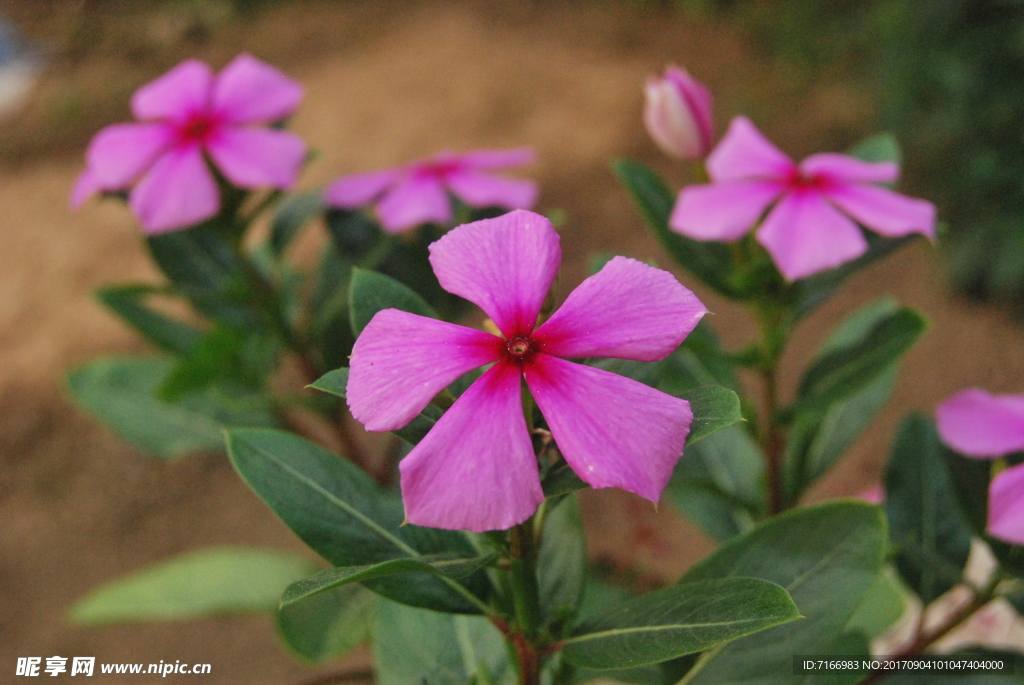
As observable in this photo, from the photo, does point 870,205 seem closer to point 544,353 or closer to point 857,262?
point 857,262

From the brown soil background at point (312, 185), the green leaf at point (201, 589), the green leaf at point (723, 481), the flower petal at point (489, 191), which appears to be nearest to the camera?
the flower petal at point (489, 191)

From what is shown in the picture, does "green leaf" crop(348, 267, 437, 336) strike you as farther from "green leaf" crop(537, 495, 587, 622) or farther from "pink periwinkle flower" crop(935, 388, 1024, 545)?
"pink periwinkle flower" crop(935, 388, 1024, 545)

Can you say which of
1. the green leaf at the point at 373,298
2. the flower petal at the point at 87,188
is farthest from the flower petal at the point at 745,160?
the flower petal at the point at 87,188

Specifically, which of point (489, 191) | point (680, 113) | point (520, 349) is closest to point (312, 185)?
point (489, 191)

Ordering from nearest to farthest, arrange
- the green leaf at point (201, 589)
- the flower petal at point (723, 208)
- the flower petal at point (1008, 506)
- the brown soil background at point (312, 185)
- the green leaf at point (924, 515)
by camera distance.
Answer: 1. the flower petal at point (1008, 506)
2. the flower petal at point (723, 208)
3. the green leaf at point (924, 515)
4. the green leaf at point (201, 589)
5. the brown soil background at point (312, 185)

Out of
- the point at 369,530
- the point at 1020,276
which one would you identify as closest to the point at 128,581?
the point at 369,530

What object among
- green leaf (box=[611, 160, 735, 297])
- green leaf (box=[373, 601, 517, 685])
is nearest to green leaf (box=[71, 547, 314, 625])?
green leaf (box=[373, 601, 517, 685])

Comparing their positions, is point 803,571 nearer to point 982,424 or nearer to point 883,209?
point 982,424

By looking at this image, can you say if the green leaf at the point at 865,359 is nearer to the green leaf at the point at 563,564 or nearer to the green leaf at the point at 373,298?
the green leaf at the point at 563,564
